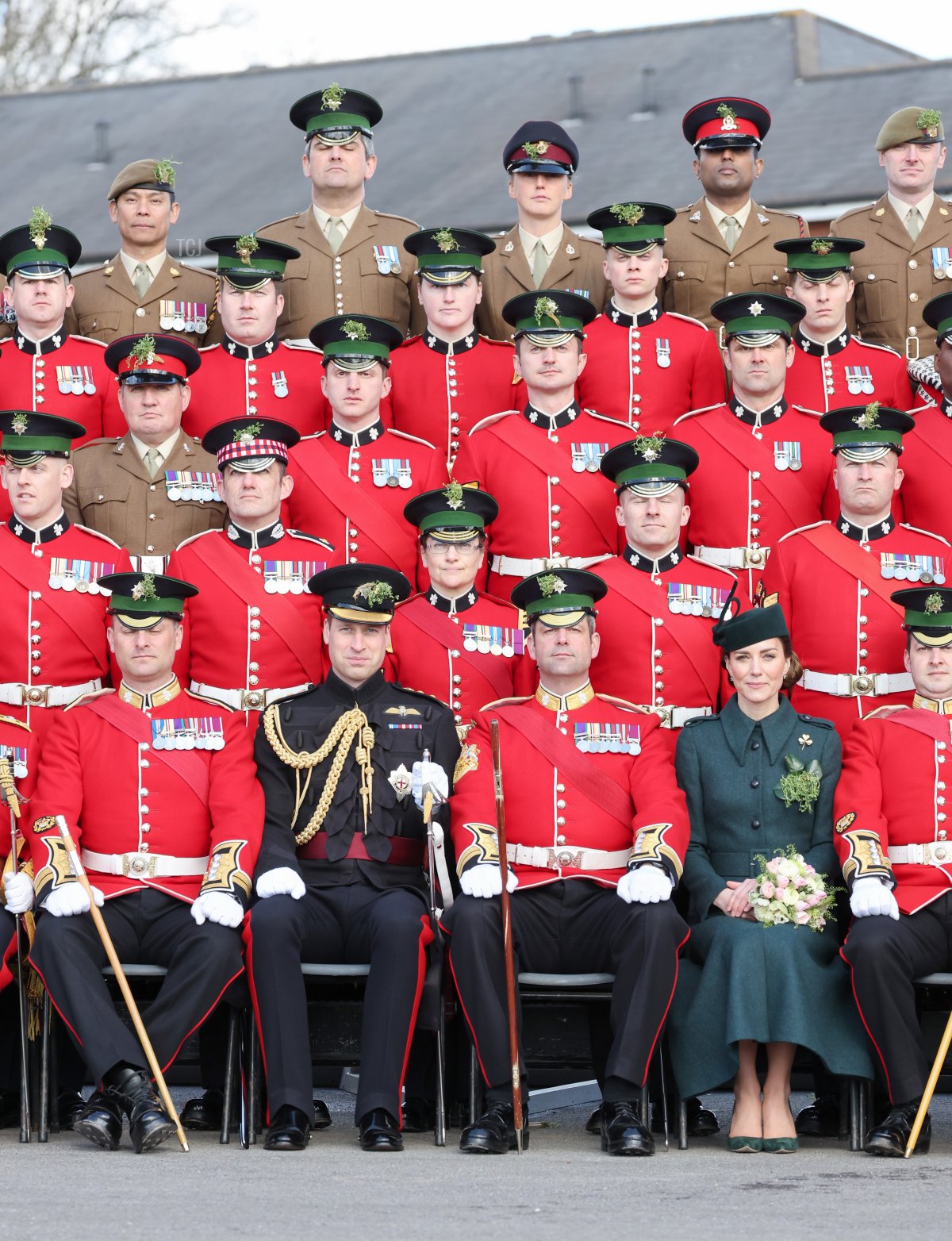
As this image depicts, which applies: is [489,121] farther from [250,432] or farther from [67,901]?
[67,901]

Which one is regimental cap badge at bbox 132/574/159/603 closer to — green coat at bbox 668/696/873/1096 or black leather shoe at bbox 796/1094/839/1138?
green coat at bbox 668/696/873/1096

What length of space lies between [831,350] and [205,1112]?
133 inches

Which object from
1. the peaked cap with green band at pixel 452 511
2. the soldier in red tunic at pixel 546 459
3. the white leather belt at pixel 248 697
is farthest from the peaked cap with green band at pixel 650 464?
the white leather belt at pixel 248 697

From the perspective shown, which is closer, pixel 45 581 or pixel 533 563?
pixel 45 581

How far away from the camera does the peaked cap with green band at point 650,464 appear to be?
700cm

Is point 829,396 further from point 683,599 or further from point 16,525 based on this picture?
point 16,525

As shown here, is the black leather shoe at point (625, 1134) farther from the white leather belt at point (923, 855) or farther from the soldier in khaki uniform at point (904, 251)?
the soldier in khaki uniform at point (904, 251)

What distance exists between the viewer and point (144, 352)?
7.52 m

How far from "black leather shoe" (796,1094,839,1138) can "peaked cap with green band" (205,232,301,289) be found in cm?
339

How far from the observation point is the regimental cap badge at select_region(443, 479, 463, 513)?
277 inches

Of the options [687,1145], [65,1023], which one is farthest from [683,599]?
[65,1023]

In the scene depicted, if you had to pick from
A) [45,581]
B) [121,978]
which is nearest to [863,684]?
[121,978]

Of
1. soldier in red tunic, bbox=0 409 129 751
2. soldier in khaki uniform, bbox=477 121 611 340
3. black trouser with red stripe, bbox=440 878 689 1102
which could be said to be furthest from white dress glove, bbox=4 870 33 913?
soldier in khaki uniform, bbox=477 121 611 340

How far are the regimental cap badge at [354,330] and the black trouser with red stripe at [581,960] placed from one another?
2.17 m
